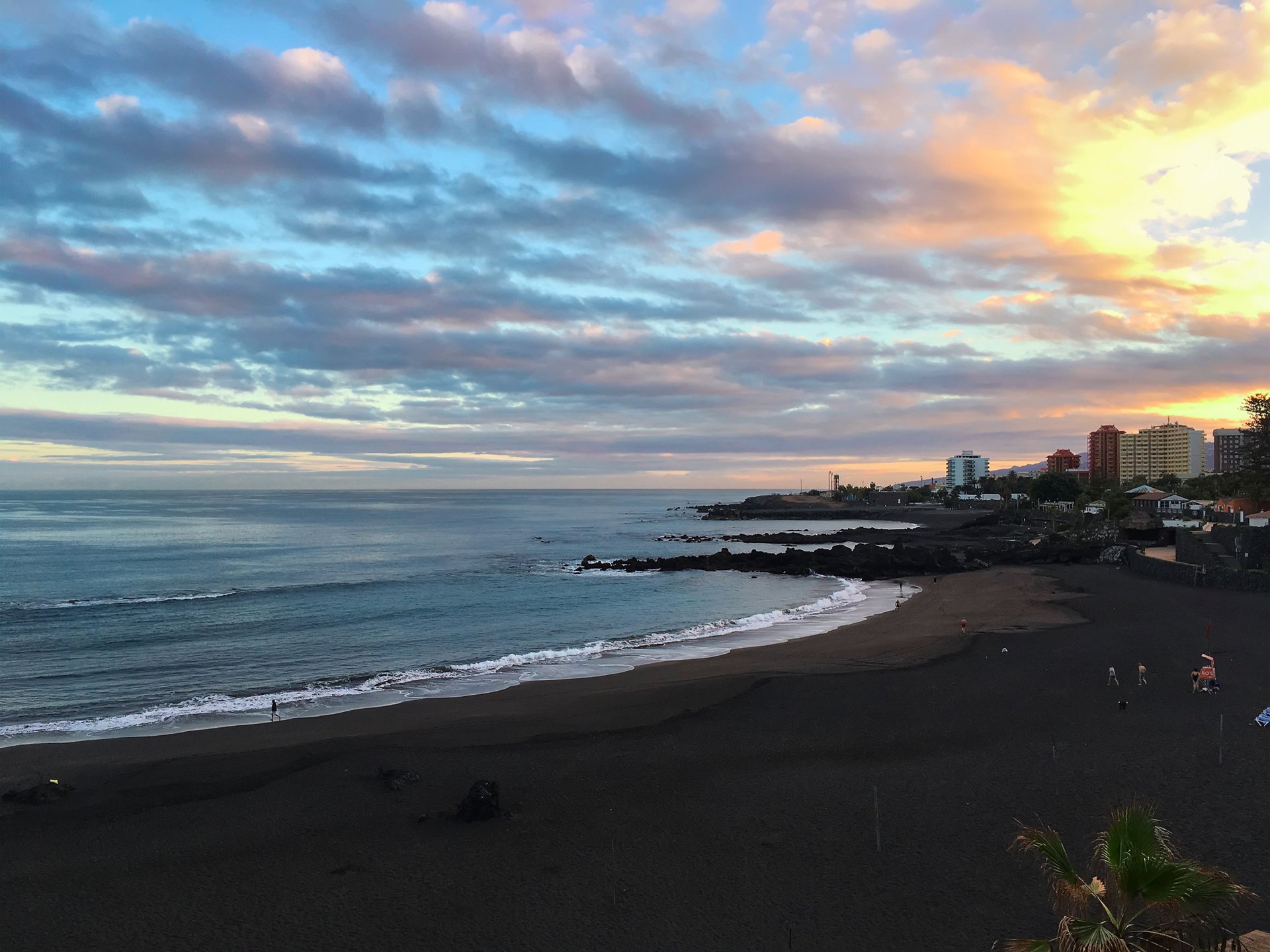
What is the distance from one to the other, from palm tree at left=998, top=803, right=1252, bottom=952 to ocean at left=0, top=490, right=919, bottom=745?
20.2 metres

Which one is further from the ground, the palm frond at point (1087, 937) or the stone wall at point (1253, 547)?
the palm frond at point (1087, 937)

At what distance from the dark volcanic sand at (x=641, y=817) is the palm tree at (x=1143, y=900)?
5.03 metres

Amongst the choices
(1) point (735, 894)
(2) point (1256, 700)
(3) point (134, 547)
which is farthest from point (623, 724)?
(3) point (134, 547)

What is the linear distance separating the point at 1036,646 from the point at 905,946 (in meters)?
21.3

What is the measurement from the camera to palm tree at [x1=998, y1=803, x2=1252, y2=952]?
5.05 m

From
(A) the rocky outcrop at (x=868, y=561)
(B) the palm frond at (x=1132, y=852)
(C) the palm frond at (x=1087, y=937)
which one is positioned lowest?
(A) the rocky outcrop at (x=868, y=561)

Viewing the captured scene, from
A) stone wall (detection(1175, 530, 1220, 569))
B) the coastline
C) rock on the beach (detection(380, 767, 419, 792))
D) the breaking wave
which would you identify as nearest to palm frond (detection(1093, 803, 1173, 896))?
rock on the beach (detection(380, 767, 419, 792))

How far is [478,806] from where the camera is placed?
13.4 metres

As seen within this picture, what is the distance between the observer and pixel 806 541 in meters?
89.9

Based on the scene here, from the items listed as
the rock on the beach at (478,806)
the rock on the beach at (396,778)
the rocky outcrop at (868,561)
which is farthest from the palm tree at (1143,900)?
the rocky outcrop at (868,561)

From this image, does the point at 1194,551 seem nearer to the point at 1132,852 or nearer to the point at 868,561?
the point at 868,561

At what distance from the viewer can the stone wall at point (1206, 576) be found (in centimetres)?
3819

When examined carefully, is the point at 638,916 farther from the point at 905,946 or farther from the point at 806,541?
the point at 806,541

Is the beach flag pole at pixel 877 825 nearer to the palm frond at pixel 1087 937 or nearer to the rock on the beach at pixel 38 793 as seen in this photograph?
the palm frond at pixel 1087 937
